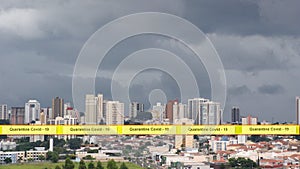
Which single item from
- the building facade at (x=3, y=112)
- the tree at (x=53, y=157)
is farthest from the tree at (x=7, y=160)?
the building facade at (x=3, y=112)

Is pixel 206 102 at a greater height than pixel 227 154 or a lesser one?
A: greater

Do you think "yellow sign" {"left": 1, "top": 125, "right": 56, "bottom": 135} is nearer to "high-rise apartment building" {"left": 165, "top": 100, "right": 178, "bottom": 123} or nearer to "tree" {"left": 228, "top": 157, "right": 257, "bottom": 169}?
"high-rise apartment building" {"left": 165, "top": 100, "right": 178, "bottom": 123}

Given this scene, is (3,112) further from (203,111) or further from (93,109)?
(203,111)

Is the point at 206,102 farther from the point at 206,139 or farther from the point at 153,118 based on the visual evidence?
the point at 206,139

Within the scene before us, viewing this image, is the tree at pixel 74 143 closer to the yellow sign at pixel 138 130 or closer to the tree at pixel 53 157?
the tree at pixel 53 157

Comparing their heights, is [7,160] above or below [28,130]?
below

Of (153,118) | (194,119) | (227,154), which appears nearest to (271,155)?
(227,154)

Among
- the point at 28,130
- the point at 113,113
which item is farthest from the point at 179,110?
the point at 28,130
